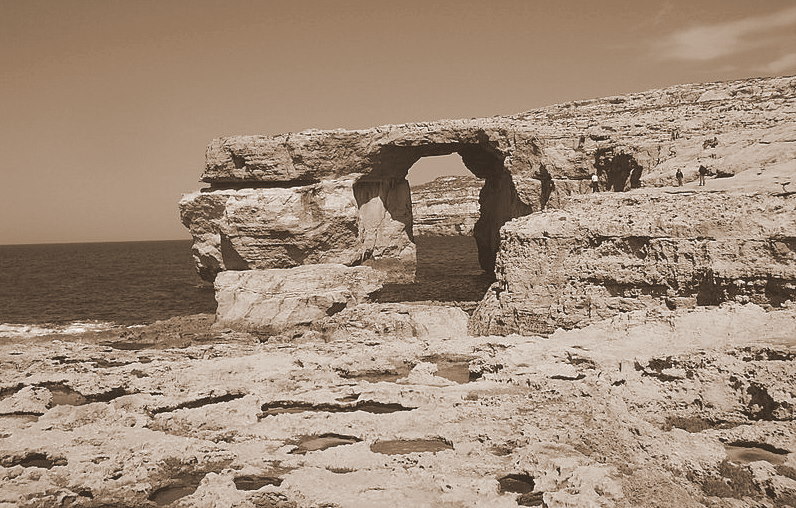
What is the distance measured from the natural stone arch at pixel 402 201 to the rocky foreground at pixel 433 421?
19.2 meters

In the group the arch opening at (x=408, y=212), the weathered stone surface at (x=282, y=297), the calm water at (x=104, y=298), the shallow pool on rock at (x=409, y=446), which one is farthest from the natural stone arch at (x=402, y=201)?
the shallow pool on rock at (x=409, y=446)

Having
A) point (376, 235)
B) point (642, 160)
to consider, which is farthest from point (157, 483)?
point (376, 235)

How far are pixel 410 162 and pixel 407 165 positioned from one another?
0.32 meters

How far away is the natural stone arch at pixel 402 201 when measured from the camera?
3294cm

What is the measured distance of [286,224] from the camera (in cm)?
2978

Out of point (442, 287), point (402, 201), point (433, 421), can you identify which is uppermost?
point (402, 201)

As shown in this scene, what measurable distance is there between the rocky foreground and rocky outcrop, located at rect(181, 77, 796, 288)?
11362 millimetres

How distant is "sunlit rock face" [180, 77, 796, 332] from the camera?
75.6 feet

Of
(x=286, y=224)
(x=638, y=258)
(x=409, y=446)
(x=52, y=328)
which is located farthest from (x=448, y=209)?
(x=409, y=446)

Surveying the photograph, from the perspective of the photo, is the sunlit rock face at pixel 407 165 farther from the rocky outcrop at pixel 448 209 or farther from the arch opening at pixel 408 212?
the rocky outcrop at pixel 448 209

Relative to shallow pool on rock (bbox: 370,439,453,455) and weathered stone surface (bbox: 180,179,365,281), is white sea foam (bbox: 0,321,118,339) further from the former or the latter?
shallow pool on rock (bbox: 370,439,453,455)

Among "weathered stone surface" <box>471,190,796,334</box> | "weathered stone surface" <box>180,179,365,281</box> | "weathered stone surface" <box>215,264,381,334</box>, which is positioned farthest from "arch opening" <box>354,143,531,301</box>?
"weathered stone surface" <box>471,190,796,334</box>

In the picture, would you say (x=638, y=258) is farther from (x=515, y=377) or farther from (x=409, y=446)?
(x=409, y=446)

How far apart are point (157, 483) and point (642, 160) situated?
→ 62.5ft
